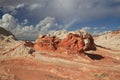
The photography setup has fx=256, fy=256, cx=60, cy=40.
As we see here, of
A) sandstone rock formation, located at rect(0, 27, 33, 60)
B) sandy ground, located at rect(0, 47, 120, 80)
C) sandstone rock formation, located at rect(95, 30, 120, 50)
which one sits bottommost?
sandy ground, located at rect(0, 47, 120, 80)

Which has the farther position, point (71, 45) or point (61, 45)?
point (61, 45)

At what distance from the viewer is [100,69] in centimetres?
3234

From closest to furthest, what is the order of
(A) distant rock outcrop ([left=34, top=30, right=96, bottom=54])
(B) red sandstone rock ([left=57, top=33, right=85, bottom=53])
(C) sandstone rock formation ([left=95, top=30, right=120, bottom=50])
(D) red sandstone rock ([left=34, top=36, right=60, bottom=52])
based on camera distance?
(B) red sandstone rock ([left=57, top=33, right=85, bottom=53]) < (A) distant rock outcrop ([left=34, top=30, right=96, bottom=54]) < (D) red sandstone rock ([left=34, top=36, right=60, bottom=52]) < (C) sandstone rock formation ([left=95, top=30, right=120, bottom=50])

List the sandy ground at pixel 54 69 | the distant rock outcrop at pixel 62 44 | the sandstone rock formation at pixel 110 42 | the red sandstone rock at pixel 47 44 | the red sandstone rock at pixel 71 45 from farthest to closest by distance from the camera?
the sandstone rock formation at pixel 110 42 → the red sandstone rock at pixel 47 44 → the distant rock outcrop at pixel 62 44 → the red sandstone rock at pixel 71 45 → the sandy ground at pixel 54 69

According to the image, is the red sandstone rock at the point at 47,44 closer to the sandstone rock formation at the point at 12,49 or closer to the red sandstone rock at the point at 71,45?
the red sandstone rock at the point at 71,45

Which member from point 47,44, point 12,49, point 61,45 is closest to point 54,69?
point 61,45

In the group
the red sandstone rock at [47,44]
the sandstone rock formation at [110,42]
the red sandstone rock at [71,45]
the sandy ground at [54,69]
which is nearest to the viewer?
the sandy ground at [54,69]

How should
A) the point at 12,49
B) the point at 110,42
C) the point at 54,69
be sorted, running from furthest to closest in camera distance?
the point at 110,42, the point at 12,49, the point at 54,69

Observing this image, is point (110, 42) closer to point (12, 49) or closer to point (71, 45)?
point (71, 45)

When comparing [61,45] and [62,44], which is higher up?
[62,44]

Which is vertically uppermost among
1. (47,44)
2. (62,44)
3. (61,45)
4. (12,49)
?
(47,44)

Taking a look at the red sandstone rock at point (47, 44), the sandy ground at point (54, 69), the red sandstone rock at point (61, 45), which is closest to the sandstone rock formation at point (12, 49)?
the sandy ground at point (54, 69)

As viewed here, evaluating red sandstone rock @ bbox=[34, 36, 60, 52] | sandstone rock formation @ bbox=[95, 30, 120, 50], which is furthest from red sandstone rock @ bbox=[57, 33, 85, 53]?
sandstone rock formation @ bbox=[95, 30, 120, 50]

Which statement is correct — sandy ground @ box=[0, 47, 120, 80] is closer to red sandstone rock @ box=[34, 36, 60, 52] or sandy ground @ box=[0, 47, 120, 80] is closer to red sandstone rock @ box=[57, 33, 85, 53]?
red sandstone rock @ box=[57, 33, 85, 53]
